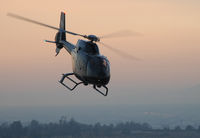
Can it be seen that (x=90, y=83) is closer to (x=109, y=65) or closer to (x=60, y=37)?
(x=109, y=65)

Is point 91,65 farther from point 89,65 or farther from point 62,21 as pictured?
point 62,21

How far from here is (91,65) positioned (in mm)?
39438

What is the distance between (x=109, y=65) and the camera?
3975cm

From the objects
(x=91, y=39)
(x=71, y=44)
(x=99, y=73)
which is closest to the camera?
(x=99, y=73)

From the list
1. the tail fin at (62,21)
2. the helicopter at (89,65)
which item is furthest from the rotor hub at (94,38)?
the tail fin at (62,21)

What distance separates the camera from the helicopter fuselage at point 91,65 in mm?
38969

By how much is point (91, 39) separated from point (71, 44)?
933 cm

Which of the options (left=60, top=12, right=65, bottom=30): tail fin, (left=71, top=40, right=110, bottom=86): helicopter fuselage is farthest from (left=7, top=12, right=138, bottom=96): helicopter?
(left=60, top=12, right=65, bottom=30): tail fin

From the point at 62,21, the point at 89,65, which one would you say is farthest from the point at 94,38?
the point at 62,21

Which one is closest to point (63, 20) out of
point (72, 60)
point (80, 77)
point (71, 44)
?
point (71, 44)

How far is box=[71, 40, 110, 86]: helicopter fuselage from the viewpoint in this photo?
39.0m

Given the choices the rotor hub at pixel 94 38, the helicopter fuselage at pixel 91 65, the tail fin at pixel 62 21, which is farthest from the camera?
the tail fin at pixel 62 21

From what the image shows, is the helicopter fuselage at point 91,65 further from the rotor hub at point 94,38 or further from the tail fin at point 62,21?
the tail fin at point 62,21

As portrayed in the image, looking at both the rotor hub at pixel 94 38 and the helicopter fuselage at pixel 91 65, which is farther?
the rotor hub at pixel 94 38
